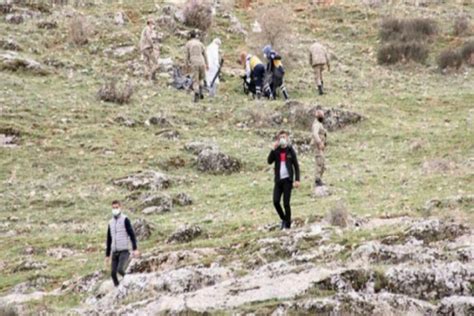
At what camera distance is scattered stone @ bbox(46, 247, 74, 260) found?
16641 millimetres

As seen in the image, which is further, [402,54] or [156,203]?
[402,54]

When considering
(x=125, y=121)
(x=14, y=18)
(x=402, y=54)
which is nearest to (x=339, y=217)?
(x=125, y=121)

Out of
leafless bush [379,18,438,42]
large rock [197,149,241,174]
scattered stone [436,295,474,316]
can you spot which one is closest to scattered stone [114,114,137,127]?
large rock [197,149,241,174]

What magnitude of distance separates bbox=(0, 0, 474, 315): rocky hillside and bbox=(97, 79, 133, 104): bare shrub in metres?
0.32

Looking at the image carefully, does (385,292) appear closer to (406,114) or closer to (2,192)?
(2,192)

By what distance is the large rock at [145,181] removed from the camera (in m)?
21.0

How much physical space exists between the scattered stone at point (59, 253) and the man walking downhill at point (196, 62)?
12500 millimetres

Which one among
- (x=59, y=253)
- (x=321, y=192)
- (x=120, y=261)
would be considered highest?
(x=120, y=261)

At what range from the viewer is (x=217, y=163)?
74.2 feet

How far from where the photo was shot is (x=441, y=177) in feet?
63.6

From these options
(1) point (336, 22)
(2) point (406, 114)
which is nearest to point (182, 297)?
(2) point (406, 114)

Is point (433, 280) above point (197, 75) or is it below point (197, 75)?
Result: below

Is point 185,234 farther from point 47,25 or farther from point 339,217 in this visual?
point 47,25

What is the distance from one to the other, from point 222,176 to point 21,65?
11842mm
